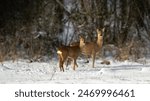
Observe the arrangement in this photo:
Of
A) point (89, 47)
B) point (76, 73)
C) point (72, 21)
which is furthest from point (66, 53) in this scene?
point (72, 21)

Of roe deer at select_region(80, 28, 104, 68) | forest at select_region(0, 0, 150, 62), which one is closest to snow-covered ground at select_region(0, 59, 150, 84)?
roe deer at select_region(80, 28, 104, 68)

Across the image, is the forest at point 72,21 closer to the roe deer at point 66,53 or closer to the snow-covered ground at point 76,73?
the snow-covered ground at point 76,73

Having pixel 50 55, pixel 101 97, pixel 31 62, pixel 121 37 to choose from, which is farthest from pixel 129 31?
pixel 101 97

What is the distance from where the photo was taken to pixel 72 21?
18562 millimetres

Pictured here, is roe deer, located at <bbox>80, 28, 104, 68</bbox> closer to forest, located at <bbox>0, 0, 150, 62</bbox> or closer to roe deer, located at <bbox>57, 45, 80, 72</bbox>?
roe deer, located at <bbox>57, 45, 80, 72</bbox>

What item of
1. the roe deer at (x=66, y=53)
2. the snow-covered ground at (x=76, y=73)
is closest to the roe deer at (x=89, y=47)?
the roe deer at (x=66, y=53)

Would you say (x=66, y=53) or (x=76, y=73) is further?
(x=66, y=53)

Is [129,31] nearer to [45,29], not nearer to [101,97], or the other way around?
→ [45,29]

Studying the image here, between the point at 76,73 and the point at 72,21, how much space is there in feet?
19.6

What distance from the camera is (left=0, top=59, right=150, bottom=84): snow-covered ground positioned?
467 inches

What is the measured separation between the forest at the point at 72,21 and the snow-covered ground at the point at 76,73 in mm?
3205

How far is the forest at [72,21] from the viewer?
18047mm

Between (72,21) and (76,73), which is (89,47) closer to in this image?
(76,73)

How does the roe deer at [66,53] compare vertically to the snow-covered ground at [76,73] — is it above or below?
above
